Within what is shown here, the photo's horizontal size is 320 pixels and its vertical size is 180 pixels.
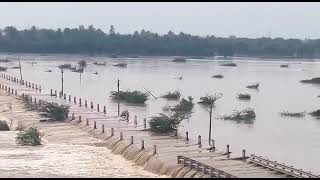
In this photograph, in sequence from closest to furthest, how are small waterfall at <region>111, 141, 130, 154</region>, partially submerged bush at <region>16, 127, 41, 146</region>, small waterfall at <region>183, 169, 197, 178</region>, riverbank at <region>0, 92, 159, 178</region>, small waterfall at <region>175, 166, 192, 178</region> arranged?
1. small waterfall at <region>183, 169, 197, 178</region>
2. small waterfall at <region>175, 166, 192, 178</region>
3. riverbank at <region>0, 92, 159, 178</region>
4. small waterfall at <region>111, 141, 130, 154</region>
5. partially submerged bush at <region>16, 127, 41, 146</region>

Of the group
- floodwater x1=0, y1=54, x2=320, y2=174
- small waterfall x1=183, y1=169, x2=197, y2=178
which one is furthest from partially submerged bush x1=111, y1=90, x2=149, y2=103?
small waterfall x1=183, y1=169, x2=197, y2=178

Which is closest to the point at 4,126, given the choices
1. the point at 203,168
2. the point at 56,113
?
the point at 56,113

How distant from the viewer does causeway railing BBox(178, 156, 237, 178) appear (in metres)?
21.6

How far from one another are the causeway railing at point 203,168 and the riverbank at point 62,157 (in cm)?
137

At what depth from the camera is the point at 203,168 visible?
2300 centimetres

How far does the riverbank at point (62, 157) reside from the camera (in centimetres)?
2583

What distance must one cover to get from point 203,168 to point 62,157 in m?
8.50

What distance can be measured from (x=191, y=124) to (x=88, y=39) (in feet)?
484


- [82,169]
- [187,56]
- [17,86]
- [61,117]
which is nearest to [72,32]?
[187,56]

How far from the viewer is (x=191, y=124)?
42656 mm

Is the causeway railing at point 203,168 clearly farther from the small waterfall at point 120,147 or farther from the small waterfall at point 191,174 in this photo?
the small waterfall at point 120,147

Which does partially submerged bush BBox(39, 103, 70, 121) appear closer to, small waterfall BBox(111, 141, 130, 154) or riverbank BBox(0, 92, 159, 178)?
riverbank BBox(0, 92, 159, 178)

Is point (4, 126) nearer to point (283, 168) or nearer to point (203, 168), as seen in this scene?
point (203, 168)

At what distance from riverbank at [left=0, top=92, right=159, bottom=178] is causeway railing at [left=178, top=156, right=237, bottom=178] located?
1.37 meters
